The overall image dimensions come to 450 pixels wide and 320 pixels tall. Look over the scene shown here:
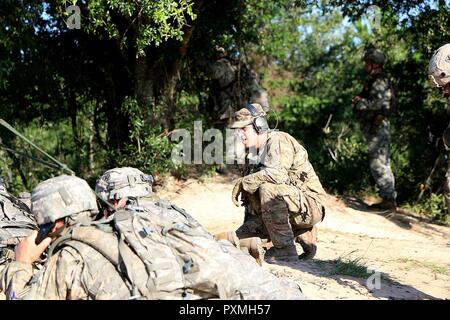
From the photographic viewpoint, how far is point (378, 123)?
33.2 feet

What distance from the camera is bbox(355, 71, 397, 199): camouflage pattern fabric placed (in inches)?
395

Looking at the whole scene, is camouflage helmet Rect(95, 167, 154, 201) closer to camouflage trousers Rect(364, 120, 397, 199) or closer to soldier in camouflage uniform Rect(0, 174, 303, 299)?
soldier in camouflage uniform Rect(0, 174, 303, 299)

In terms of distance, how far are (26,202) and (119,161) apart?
368cm

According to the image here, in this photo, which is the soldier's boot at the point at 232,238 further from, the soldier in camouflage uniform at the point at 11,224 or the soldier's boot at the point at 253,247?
the soldier in camouflage uniform at the point at 11,224

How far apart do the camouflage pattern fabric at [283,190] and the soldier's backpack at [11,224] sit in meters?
1.87

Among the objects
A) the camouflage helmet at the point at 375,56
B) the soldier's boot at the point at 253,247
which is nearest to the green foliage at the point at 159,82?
the camouflage helmet at the point at 375,56

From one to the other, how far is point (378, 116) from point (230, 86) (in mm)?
2378

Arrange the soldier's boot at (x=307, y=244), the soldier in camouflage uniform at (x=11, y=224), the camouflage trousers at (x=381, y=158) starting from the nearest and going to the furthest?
the soldier in camouflage uniform at (x=11, y=224)
the soldier's boot at (x=307, y=244)
the camouflage trousers at (x=381, y=158)

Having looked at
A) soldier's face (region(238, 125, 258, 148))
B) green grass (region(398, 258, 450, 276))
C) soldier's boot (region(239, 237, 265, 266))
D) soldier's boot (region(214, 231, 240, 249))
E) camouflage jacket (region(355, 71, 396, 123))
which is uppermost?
camouflage jacket (region(355, 71, 396, 123))

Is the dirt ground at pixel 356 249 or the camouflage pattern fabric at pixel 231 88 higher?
the camouflage pattern fabric at pixel 231 88

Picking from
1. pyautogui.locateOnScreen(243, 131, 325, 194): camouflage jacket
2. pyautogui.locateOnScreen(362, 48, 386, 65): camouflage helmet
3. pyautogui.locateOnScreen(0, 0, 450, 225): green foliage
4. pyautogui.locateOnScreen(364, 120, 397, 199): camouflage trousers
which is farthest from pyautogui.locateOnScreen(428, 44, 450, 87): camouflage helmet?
pyautogui.locateOnScreen(364, 120, 397, 199): camouflage trousers

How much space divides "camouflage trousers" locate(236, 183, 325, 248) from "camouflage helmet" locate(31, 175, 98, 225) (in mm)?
2321

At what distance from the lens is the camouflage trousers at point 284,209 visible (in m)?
5.80

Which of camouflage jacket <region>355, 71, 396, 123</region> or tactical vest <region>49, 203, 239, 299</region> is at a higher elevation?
camouflage jacket <region>355, 71, 396, 123</region>
